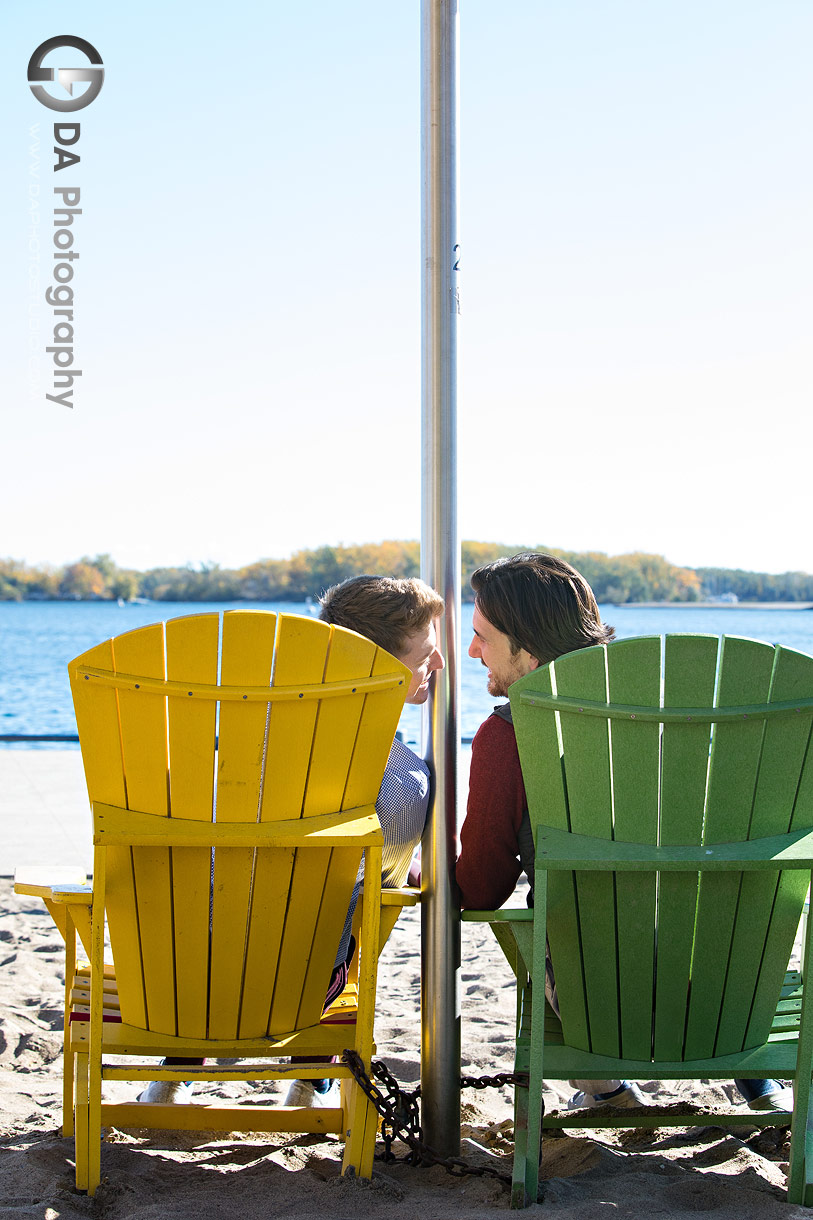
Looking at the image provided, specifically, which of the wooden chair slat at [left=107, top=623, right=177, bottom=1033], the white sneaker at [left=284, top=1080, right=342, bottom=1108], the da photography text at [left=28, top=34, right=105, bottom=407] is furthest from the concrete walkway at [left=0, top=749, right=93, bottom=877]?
the da photography text at [left=28, top=34, right=105, bottom=407]

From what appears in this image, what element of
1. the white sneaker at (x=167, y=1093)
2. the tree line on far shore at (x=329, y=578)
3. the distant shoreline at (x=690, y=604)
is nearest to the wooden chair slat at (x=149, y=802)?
the white sneaker at (x=167, y=1093)

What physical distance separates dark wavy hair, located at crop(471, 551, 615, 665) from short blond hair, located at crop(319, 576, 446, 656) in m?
0.11

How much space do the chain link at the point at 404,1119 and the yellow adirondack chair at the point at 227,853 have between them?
0.04 meters

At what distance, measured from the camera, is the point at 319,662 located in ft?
6.14

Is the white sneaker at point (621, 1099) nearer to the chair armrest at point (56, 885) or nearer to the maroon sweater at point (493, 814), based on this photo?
the maroon sweater at point (493, 814)

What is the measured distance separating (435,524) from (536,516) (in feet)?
206

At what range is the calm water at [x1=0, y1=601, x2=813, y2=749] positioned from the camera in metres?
20.5

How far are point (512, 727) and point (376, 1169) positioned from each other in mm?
934

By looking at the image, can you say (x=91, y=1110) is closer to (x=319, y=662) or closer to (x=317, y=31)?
(x=319, y=662)

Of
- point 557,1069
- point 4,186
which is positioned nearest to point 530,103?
point 4,186

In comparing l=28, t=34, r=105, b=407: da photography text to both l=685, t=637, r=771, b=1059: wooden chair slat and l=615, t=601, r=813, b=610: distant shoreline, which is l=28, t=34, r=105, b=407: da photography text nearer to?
l=685, t=637, r=771, b=1059: wooden chair slat

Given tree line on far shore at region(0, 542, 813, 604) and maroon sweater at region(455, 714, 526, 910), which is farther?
tree line on far shore at region(0, 542, 813, 604)

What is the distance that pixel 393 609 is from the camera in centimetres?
222

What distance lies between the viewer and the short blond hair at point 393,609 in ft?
7.27
